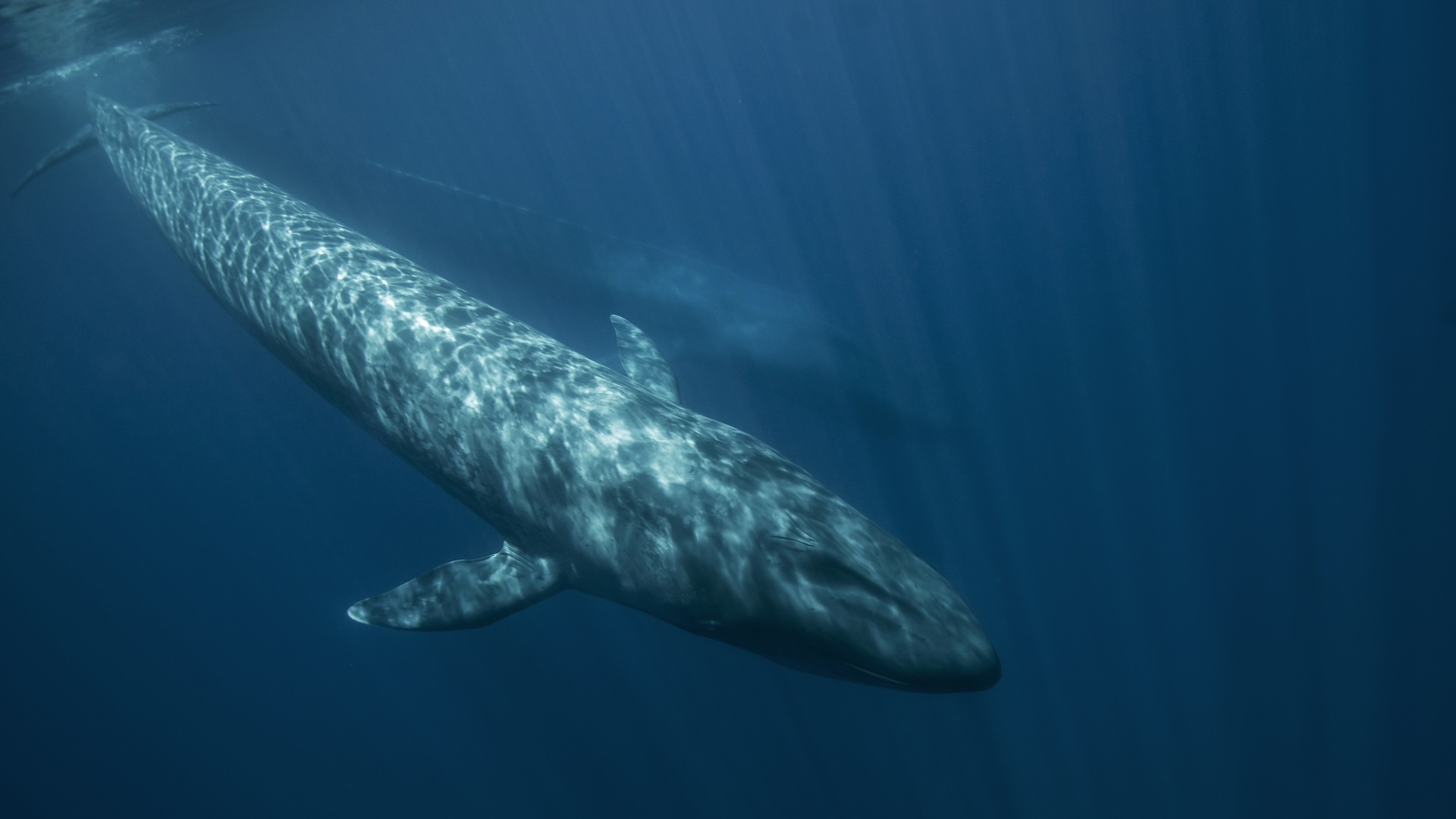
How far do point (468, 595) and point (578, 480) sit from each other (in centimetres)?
146

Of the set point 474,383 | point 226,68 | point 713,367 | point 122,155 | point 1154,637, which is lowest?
point 1154,637

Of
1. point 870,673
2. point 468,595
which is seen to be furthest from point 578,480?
point 870,673

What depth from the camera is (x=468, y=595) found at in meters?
5.00

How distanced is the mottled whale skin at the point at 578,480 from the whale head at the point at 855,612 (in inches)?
0.4

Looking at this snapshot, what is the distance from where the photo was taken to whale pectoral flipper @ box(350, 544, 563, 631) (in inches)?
194

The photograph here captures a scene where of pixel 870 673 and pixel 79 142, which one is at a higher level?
pixel 79 142

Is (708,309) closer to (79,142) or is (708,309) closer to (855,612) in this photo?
(855,612)

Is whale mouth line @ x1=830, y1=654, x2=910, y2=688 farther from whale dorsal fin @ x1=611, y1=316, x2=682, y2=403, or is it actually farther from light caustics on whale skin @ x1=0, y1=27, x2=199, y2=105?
light caustics on whale skin @ x1=0, y1=27, x2=199, y2=105

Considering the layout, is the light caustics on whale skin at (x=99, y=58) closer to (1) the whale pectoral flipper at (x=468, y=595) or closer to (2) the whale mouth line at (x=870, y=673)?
(1) the whale pectoral flipper at (x=468, y=595)

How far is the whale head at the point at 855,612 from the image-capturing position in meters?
3.11

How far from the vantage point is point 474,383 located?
507 centimetres

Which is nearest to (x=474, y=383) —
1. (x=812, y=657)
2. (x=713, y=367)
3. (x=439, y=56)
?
(x=812, y=657)

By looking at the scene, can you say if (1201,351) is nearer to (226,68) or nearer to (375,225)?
(375,225)

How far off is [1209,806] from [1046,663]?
3.22m
